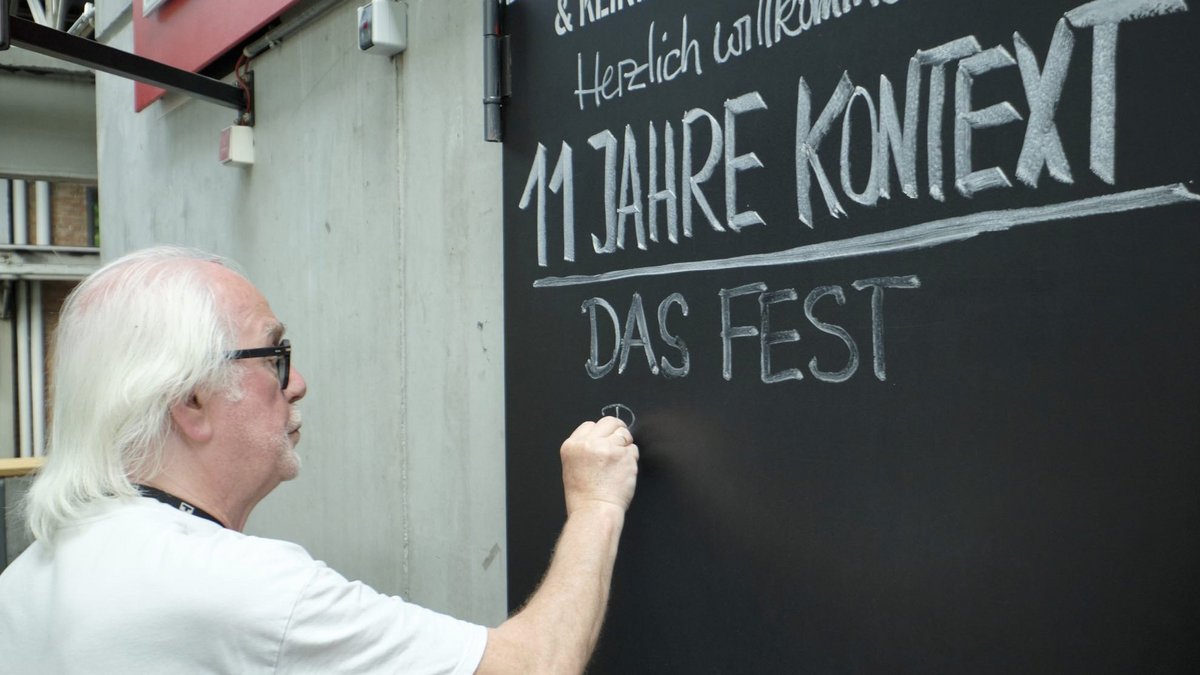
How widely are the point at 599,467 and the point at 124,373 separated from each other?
0.74 meters

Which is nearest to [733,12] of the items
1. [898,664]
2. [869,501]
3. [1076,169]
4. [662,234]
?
[662,234]

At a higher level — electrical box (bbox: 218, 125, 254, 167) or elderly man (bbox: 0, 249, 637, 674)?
electrical box (bbox: 218, 125, 254, 167)

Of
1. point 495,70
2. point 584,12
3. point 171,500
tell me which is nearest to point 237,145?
Result: point 495,70

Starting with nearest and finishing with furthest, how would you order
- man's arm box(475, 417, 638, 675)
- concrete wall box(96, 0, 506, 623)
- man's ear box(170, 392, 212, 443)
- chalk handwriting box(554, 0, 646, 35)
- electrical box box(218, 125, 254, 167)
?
man's arm box(475, 417, 638, 675), man's ear box(170, 392, 212, 443), chalk handwriting box(554, 0, 646, 35), concrete wall box(96, 0, 506, 623), electrical box box(218, 125, 254, 167)

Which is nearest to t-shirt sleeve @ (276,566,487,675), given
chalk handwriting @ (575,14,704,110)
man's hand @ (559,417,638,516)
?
man's hand @ (559,417,638,516)

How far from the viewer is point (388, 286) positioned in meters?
2.71

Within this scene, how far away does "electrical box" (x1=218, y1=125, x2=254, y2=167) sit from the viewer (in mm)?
3354

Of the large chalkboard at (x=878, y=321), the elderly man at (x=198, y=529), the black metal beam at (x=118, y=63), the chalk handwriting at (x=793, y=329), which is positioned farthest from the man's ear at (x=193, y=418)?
the black metal beam at (x=118, y=63)

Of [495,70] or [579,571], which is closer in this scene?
[579,571]

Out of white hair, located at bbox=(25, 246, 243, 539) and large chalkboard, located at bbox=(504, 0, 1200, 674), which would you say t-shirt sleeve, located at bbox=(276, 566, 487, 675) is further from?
large chalkboard, located at bbox=(504, 0, 1200, 674)

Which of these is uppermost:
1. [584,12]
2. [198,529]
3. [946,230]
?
[584,12]

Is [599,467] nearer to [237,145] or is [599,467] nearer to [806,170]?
[806,170]

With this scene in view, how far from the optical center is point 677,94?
5.53 feet

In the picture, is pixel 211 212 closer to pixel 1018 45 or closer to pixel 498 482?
pixel 498 482
